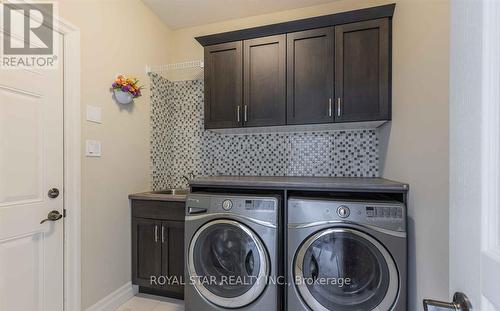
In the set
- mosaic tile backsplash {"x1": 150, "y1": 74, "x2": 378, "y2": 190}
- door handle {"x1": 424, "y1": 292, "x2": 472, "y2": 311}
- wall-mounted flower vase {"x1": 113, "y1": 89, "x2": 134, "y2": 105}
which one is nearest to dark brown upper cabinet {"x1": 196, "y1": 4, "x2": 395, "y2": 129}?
mosaic tile backsplash {"x1": 150, "y1": 74, "x2": 378, "y2": 190}

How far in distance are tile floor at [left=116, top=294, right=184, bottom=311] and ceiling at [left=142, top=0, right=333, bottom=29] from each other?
2.78 m

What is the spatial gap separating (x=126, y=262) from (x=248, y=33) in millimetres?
2299

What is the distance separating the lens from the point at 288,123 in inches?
79.8

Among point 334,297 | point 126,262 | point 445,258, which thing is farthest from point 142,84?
point 445,258

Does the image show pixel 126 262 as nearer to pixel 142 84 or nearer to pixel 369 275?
pixel 142 84

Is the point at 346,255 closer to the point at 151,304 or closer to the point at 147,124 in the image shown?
the point at 151,304

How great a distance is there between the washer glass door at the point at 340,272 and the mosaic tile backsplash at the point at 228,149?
3.07 feet

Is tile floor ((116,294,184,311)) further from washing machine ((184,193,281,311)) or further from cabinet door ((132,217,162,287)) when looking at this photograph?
washing machine ((184,193,281,311))

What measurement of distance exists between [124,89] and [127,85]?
4cm

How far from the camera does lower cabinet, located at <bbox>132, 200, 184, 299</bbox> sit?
204cm

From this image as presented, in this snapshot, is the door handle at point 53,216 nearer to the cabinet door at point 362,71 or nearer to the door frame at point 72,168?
the door frame at point 72,168

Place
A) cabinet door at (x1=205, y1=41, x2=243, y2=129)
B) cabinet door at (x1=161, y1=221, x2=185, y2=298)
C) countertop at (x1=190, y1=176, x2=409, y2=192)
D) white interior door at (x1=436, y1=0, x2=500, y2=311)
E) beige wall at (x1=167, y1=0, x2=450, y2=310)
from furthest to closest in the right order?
cabinet door at (x1=205, y1=41, x2=243, y2=129), cabinet door at (x1=161, y1=221, x2=185, y2=298), countertop at (x1=190, y1=176, x2=409, y2=192), beige wall at (x1=167, y1=0, x2=450, y2=310), white interior door at (x1=436, y1=0, x2=500, y2=311)

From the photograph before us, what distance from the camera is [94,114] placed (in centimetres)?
Answer: 182

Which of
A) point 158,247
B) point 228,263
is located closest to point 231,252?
point 228,263
